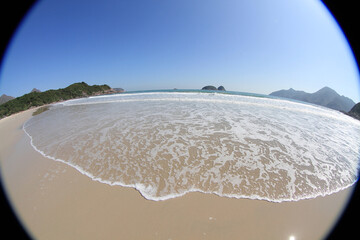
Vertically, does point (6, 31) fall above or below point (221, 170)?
above

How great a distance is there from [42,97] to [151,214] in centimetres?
3036

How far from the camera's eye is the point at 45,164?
11.3 ft

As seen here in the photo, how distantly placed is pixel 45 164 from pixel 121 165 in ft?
7.53

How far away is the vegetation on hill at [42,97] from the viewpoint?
14410mm

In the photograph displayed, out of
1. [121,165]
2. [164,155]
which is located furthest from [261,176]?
[121,165]

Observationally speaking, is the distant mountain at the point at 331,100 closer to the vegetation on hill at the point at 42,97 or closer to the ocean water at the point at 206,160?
the ocean water at the point at 206,160

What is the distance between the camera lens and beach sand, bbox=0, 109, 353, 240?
6.03 feet

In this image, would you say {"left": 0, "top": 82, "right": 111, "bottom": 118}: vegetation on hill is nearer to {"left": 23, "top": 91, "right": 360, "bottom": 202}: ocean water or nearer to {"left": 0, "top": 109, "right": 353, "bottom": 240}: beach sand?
{"left": 23, "top": 91, "right": 360, "bottom": 202}: ocean water

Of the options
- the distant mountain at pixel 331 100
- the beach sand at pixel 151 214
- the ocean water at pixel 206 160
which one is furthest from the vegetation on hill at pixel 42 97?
the distant mountain at pixel 331 100

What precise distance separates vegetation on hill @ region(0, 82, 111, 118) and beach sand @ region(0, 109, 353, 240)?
781 inches

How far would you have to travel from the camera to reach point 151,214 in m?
2.06

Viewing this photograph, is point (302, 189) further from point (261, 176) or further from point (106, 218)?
point (106, 218)

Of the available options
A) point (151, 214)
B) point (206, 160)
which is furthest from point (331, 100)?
point (151, 214)

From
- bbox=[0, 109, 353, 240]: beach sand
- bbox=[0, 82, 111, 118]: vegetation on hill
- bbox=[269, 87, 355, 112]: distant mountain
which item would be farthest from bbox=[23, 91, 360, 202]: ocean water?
bbox=[269, 87, 355, 112]: distant mountain
